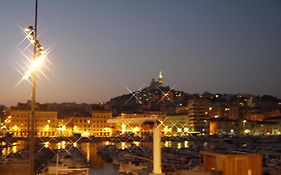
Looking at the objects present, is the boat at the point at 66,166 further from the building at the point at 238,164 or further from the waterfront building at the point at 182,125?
the waterfront building at the point at 182,125

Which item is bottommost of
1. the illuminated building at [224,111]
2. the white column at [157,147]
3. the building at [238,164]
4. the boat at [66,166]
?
the boat at [66,166]

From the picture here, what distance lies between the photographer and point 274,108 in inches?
4680

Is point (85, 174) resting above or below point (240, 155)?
below

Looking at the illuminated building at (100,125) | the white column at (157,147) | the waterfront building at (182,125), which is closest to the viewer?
the white column at (157,147)

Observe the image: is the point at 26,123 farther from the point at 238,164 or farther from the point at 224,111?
the point at 238,164

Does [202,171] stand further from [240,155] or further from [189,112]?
[189,112]

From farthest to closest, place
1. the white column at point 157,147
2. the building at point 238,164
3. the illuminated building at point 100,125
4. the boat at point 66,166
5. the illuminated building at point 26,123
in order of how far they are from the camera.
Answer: the illuminated building at point 100,125
the illuminated building at point 26,123
the boat at point 66,166
the building at point 238,164
the white column at point 157,147

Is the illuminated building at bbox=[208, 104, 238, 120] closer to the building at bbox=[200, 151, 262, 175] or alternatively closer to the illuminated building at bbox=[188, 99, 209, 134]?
the illuminated building at bbox=[188, 99, 209, 134]

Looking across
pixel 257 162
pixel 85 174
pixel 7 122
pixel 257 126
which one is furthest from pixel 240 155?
pixel 257 126

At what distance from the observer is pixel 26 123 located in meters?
78.2

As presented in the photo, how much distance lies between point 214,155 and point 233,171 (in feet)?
2.06

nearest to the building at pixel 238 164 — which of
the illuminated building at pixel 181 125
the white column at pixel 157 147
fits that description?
the white column at pixel 157 147

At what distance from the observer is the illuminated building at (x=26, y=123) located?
76562 mm

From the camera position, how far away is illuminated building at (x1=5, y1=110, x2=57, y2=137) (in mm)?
76562
